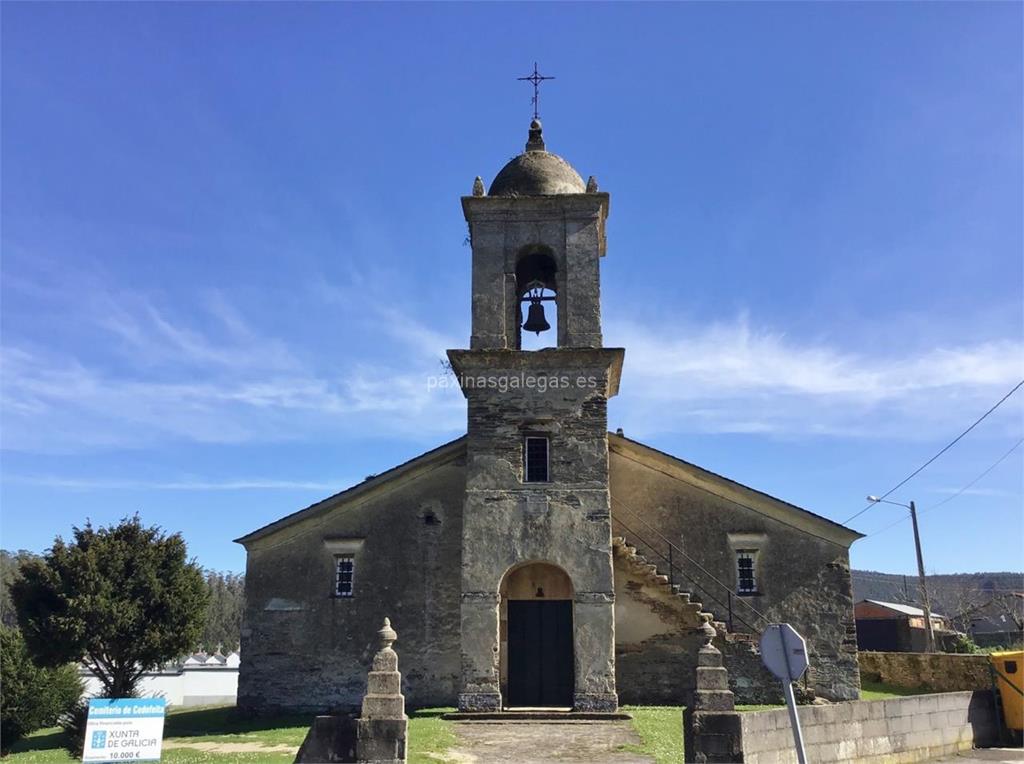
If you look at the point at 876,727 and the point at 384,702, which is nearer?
the point at 384,702

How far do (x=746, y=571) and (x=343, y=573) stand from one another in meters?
10.3

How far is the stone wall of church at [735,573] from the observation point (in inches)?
770

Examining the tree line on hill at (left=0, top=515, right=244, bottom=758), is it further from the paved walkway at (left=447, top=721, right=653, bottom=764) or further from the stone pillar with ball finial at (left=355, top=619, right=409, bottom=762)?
the stone pillar with ball finial at (left=355, top=619, right=409, bottom=762)

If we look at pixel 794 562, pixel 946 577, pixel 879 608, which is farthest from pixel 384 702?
pixel 946 577

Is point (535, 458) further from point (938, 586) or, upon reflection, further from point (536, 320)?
point (938, 586)

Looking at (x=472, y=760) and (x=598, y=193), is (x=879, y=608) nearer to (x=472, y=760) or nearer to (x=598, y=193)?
(x=598, y=193)

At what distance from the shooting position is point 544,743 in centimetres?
1405

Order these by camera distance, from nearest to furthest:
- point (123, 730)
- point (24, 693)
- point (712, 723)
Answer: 1. point (712, 723)
2. point (123, 730)
3. point (24, 693)

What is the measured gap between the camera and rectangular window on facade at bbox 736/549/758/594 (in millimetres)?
20891

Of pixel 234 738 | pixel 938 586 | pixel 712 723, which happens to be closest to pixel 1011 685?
pixel 712 723

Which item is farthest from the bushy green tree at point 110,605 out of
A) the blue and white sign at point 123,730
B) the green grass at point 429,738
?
the blue and white sign at point 123,730

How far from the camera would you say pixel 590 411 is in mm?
19156

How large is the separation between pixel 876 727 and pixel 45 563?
17116 millimetres

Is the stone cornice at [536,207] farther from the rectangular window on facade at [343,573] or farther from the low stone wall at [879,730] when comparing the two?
the low stone wall at [879,730]
